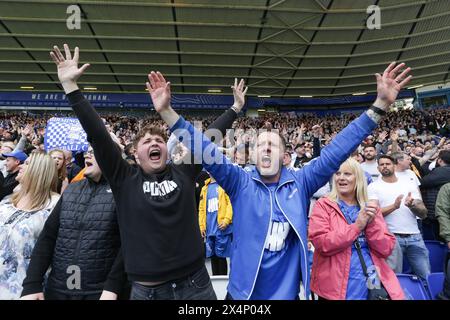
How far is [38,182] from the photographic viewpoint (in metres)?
2.04

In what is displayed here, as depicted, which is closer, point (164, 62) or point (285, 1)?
point (285, 1)

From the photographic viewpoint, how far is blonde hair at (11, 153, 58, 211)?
6.63 ft

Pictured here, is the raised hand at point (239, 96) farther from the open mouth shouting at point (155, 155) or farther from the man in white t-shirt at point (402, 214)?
the man in white t-shirt at point (402, 214)

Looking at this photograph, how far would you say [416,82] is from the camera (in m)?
19.8

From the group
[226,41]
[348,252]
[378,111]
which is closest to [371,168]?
[348,252]

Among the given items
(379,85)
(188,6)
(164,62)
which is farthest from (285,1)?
(379,85)

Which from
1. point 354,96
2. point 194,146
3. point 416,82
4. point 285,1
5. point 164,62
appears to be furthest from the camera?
point 354,96

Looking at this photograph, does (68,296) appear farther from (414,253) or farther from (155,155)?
(414,253)

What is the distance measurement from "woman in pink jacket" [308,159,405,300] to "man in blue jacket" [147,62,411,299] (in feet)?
0.91

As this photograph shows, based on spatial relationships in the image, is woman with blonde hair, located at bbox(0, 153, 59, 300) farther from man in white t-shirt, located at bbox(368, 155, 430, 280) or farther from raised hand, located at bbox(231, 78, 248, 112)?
man in white t-shirt, located at bbox(368, 155, 430, 280)

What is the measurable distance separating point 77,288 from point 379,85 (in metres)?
2.05

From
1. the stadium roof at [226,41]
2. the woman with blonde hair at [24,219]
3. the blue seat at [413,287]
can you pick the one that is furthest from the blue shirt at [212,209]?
the stadium roof at [226,41]

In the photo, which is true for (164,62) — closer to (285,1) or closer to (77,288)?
(285,1)

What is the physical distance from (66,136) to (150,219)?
3223mm
